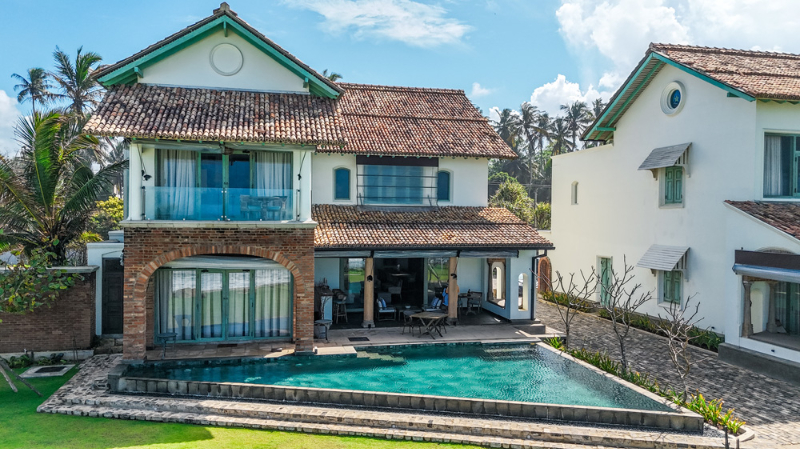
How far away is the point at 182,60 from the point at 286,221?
5.71 metres

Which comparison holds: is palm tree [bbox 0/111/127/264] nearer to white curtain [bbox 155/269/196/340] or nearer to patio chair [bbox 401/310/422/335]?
→ white curtain [bbox 155/269/196/340]

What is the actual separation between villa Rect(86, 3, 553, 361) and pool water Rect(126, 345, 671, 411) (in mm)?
1409

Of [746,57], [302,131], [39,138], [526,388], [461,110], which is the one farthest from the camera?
[461,110]

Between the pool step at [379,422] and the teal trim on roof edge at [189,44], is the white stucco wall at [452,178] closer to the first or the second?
the teal trim on roof edge at [189,44]

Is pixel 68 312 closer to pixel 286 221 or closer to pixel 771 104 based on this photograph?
pixel 286 221

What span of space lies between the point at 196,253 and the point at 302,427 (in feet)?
19.8

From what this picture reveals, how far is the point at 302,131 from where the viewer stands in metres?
14.3

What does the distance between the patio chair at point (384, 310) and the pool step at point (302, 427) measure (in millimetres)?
8491

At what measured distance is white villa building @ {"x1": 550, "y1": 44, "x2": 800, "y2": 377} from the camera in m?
14.5

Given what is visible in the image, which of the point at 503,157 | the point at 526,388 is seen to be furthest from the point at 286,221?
the point at 503,157

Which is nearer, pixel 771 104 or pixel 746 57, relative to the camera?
pixel 771 104

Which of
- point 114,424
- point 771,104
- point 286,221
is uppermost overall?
point 771,104

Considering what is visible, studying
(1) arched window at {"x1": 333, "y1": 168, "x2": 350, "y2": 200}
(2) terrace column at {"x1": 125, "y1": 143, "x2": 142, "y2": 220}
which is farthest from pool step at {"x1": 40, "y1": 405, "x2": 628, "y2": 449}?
(1) arched window at {"x1": 333, "y1": 168, "x2": 350, "y2": 200}

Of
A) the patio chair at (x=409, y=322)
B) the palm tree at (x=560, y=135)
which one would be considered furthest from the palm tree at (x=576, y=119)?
the patio chair at (x=409, y=322)
